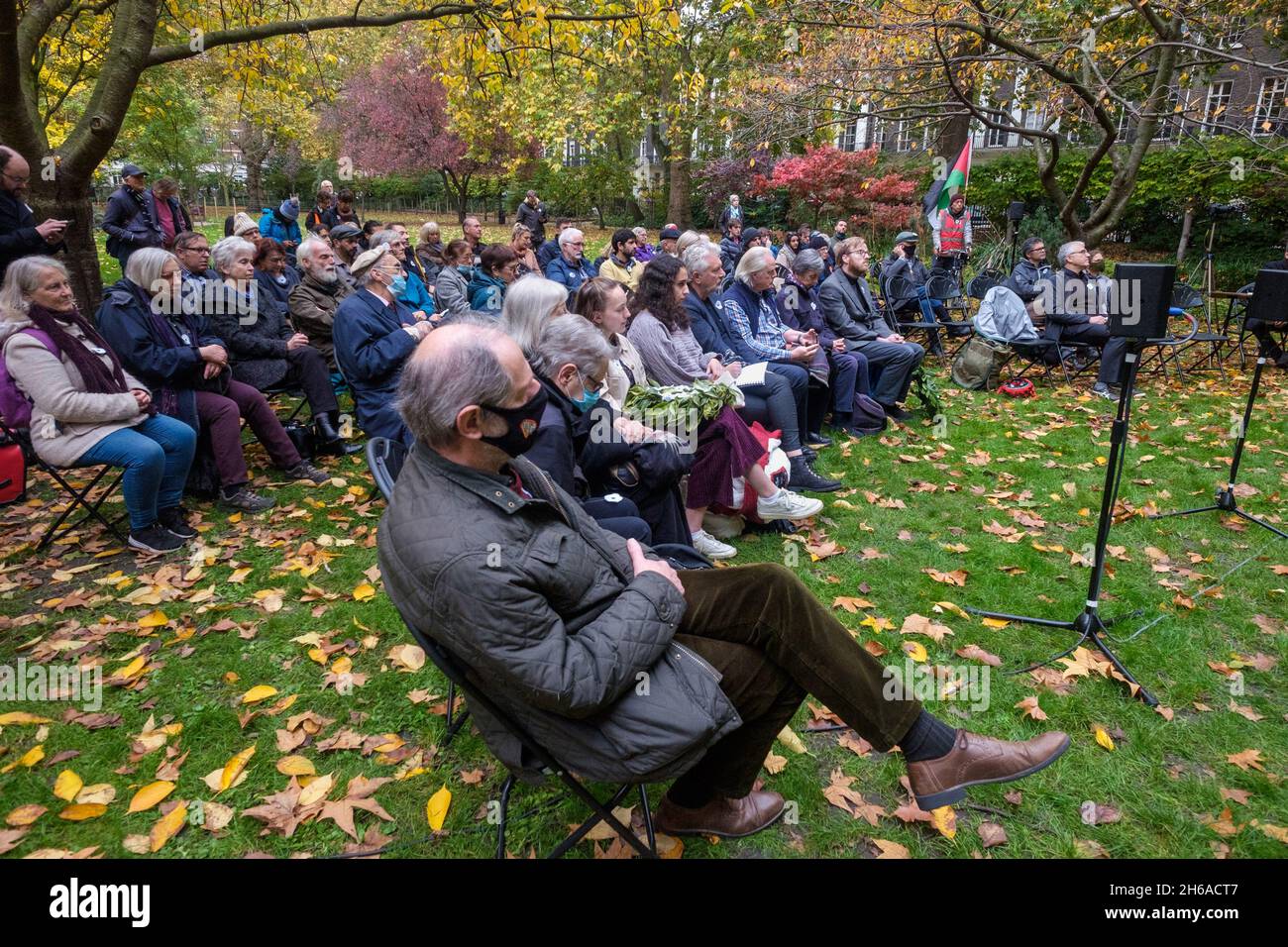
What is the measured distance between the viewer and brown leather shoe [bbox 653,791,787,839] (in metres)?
2.58

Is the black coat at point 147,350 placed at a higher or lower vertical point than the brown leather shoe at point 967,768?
higher

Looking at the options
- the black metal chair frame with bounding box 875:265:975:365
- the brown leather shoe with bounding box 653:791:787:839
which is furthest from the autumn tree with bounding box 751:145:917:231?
the brown leather shoe with bounding box 653:791:787:839

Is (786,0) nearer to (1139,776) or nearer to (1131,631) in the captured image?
(1131,631)

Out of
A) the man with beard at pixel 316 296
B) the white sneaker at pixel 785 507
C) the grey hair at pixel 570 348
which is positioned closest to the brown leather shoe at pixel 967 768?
the grey hair at pixel 570 348

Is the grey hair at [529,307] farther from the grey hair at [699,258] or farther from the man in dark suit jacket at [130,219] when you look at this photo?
the man in dark suit jacket at [130,219]

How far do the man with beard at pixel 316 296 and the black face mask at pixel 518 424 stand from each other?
5223mm

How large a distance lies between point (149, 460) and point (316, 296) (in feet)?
9.11

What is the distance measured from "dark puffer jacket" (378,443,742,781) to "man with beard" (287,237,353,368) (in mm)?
5190

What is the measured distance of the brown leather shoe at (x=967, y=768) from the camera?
2.45 meters

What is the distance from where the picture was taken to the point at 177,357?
16.0ft

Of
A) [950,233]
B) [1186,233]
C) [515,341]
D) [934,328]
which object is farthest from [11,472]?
[1186,233]

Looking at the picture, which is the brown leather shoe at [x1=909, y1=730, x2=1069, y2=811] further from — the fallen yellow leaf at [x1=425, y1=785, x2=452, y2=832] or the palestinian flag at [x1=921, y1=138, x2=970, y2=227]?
the palestinian flag at [x1=921, y1=138, x2=970, y2=227]

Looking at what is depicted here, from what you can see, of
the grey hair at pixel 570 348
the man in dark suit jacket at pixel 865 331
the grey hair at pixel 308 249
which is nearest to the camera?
the grey hair at pixel 570 348

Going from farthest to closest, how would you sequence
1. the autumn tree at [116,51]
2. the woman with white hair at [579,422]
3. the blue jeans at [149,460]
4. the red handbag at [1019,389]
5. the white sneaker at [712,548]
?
the red handbag at [1019,389] < the autumn tree at [116,51] < the white sneaker at [712,548] < the blue jeans at [149,460] < the woman with white hair at [579,422]
